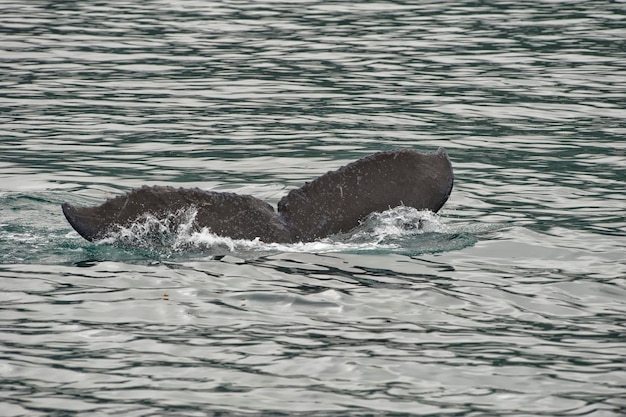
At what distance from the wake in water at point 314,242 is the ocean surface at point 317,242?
0.03m

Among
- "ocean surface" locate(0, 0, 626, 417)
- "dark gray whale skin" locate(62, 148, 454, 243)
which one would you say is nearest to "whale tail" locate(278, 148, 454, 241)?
"dark gray whale skin" locate(62, 148, 454, 243)

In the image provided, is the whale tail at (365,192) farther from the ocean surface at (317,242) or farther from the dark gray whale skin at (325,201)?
the ocean surface at (317,242)

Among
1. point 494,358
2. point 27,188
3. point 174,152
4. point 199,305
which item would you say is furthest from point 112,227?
point 174,152

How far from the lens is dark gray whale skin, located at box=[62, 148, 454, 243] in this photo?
28.4 ft

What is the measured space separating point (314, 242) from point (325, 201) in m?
0.36

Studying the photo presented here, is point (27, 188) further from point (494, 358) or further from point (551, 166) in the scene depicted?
point (494, 358)

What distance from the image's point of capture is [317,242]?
30.1 feet

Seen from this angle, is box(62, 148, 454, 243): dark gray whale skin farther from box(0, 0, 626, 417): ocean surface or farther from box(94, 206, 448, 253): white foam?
box(0, 0, 626, 417): ocean surface

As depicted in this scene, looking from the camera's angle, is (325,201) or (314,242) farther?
(314,242)

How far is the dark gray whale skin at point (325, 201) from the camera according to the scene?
8648 mm

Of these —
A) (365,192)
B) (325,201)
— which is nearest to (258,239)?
(325,201)

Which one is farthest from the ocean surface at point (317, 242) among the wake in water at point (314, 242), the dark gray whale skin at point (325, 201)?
the dark gray whale skin at point (325, 201)

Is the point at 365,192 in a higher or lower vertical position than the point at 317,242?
higher

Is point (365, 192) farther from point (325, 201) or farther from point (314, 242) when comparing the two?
point (314, 242)
